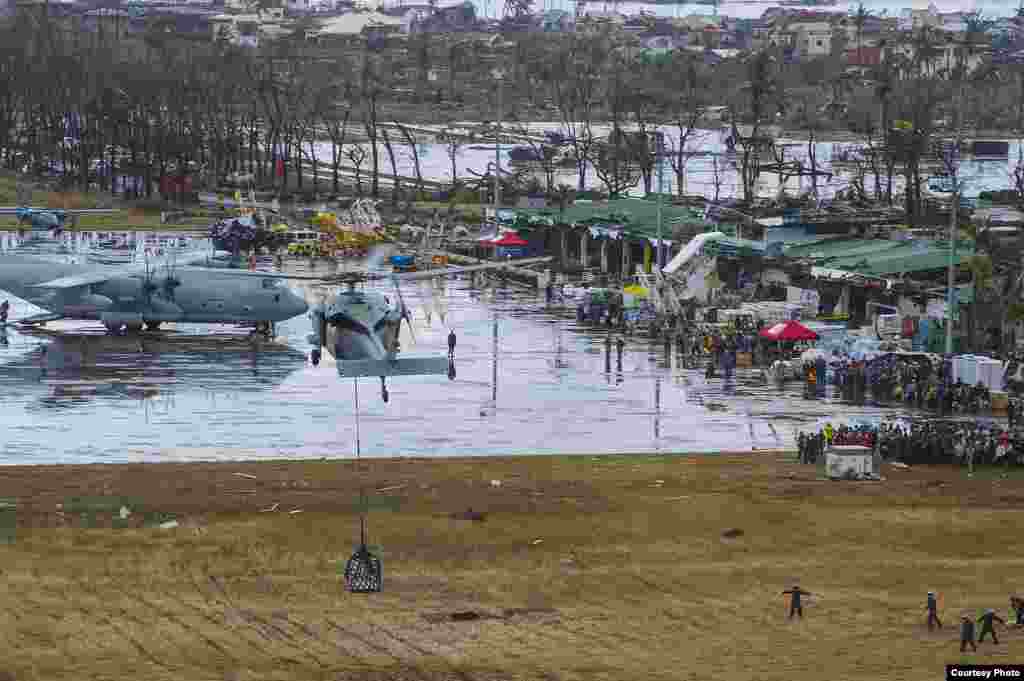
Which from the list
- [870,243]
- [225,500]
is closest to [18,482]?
[225,500]

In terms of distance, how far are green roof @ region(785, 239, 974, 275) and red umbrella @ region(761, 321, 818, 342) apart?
18.8 feet

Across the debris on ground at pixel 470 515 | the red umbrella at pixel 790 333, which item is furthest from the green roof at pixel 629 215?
the debris on ground at pixel 470 515

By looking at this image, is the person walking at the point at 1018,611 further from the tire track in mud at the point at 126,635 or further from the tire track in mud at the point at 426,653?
the tire track in mud at the point at 126,635

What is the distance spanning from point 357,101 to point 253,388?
139 meters

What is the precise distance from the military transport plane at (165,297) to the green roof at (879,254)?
61.8ft

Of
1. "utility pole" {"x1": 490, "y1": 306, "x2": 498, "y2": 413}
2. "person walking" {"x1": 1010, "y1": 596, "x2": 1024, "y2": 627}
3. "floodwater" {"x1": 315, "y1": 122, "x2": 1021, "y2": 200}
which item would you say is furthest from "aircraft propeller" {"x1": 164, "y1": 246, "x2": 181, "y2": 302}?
"floodwater" {"x1": 315, "y1": 122, "x2": 1021, "y2": 200}

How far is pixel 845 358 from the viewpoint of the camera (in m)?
56.1

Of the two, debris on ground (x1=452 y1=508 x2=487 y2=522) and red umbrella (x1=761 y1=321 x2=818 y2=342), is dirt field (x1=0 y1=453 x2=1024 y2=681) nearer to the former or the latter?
debris on ground (x1=452 y1=508 x2=487 y2=522)

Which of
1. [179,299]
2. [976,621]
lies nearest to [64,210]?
[179,299]

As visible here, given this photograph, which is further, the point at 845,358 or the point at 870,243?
the point at 870,243

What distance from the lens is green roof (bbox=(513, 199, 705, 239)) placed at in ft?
264

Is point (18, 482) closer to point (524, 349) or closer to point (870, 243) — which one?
point (524, 349)

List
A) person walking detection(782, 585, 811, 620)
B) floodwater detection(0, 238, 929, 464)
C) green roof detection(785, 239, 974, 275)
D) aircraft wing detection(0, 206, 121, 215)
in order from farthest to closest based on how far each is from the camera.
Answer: aircraft wing detection(0, 206, 121, 215) → green roof detection(785, 239, 974, 275) → floodwater detection(0, 238, 929, 464) → person walking detection(782, 585, 811, 620)

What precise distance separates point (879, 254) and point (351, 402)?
2291 cm
